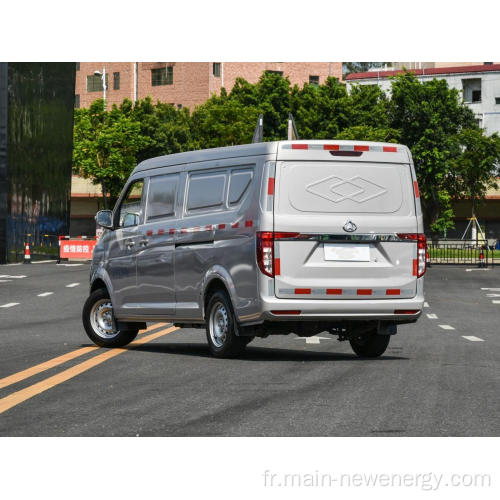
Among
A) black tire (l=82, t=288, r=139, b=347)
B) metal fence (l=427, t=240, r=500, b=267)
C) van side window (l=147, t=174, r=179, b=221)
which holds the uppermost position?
van side window (l=147, t=174, r=179, b=221)

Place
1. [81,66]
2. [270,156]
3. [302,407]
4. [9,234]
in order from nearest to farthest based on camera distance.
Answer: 1. [302,407]
2. [270,156]
3. [9,234]
4. [81,66]

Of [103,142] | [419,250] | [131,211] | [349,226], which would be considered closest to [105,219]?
[131,211]

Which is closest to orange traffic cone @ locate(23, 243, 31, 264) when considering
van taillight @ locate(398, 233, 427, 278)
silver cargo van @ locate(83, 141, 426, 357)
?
silver cargo van @ locate(83, 141, 426, 357)

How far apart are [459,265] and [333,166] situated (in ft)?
128

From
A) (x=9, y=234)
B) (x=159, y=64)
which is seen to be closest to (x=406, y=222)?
(x=9, y=234)

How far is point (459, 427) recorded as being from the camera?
7289mm

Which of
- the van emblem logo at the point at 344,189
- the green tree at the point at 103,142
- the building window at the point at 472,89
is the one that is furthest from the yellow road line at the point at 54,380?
the building window at the point at 472,89

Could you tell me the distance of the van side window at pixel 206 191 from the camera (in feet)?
39.8

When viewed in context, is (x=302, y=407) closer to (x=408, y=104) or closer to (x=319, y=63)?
(x=408, y=104)

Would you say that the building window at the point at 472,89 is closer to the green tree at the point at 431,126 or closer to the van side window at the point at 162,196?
the green tree at the point at 431,126

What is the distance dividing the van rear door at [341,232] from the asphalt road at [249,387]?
0.82 meters

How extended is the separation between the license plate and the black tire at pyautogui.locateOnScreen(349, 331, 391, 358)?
130 cm

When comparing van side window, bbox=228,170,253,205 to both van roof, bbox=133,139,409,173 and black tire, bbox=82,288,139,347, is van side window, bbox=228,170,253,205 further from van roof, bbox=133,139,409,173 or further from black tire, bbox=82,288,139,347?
black tire, bbox=82,288,139,347

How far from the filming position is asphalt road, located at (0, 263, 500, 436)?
736 centimetres
